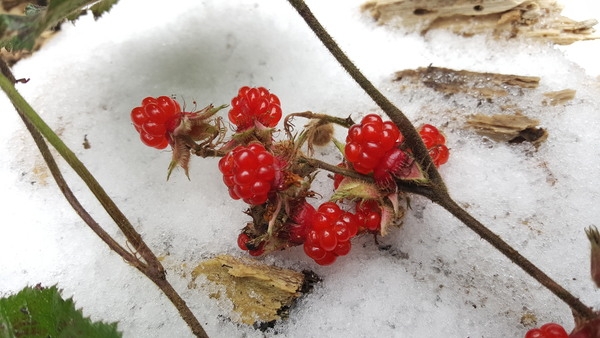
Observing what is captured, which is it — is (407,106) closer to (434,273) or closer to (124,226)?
(434,273)

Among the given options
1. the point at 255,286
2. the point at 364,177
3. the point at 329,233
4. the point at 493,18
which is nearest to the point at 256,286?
the point at 255,286

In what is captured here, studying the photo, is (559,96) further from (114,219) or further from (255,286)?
(114,219)

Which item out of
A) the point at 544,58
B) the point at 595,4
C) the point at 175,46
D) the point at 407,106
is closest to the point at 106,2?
the point at 175,46

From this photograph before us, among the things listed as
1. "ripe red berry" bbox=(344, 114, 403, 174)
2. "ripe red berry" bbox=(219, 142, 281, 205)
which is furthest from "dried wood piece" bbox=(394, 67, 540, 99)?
"ripe red berry" bbox=(219, 142, 281, 205)

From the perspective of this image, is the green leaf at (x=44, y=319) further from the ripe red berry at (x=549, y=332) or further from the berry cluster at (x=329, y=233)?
the ripe red berry at (x=549, y=332)

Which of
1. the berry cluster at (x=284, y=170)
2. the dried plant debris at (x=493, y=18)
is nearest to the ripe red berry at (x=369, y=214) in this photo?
the berry cluster at (x=284, y=170)

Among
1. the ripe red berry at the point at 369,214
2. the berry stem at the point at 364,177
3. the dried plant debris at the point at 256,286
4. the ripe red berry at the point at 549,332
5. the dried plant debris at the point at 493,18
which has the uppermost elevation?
the dried plant debris at the point at 493,18

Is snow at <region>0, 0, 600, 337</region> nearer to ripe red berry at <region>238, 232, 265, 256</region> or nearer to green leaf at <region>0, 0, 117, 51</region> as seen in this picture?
ripe red berry at <region>238, 232, 265, 256</region>
